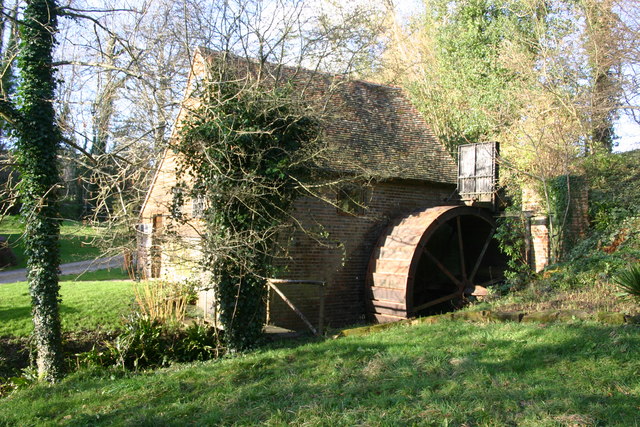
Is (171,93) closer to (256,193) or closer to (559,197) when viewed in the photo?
(256,193)

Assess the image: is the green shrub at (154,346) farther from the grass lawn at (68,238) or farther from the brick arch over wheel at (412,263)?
the brick arch over wheel at (412,263)

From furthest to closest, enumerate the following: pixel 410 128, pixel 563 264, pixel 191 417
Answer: pixel 410 128, pixel 563 264, pixel 191 417

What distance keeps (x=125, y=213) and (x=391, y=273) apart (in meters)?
5.71

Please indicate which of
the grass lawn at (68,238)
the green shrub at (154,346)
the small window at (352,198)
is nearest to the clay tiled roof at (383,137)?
the small window at (352,198)

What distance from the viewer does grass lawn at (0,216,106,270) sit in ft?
27.6

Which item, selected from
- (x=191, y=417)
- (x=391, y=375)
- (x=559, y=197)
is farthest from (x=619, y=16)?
(x=191, y=417)

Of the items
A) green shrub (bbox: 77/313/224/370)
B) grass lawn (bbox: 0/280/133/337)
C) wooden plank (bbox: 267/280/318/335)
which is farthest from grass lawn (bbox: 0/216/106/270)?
wooden plank (bbox: 267/280/318/335)

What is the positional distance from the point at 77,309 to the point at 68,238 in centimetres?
343

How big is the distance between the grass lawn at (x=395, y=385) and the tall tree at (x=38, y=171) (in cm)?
116

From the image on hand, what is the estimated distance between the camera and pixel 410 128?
587 inches

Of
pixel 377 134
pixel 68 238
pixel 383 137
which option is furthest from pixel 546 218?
pixel 68 238

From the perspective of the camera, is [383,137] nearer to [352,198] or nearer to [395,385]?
[352,198]

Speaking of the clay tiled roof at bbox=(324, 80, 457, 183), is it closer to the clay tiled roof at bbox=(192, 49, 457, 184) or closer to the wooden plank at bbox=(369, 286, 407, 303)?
the clay tiled roof at bbox=(192, 49, 457, 184)

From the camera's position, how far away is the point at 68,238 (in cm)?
872
